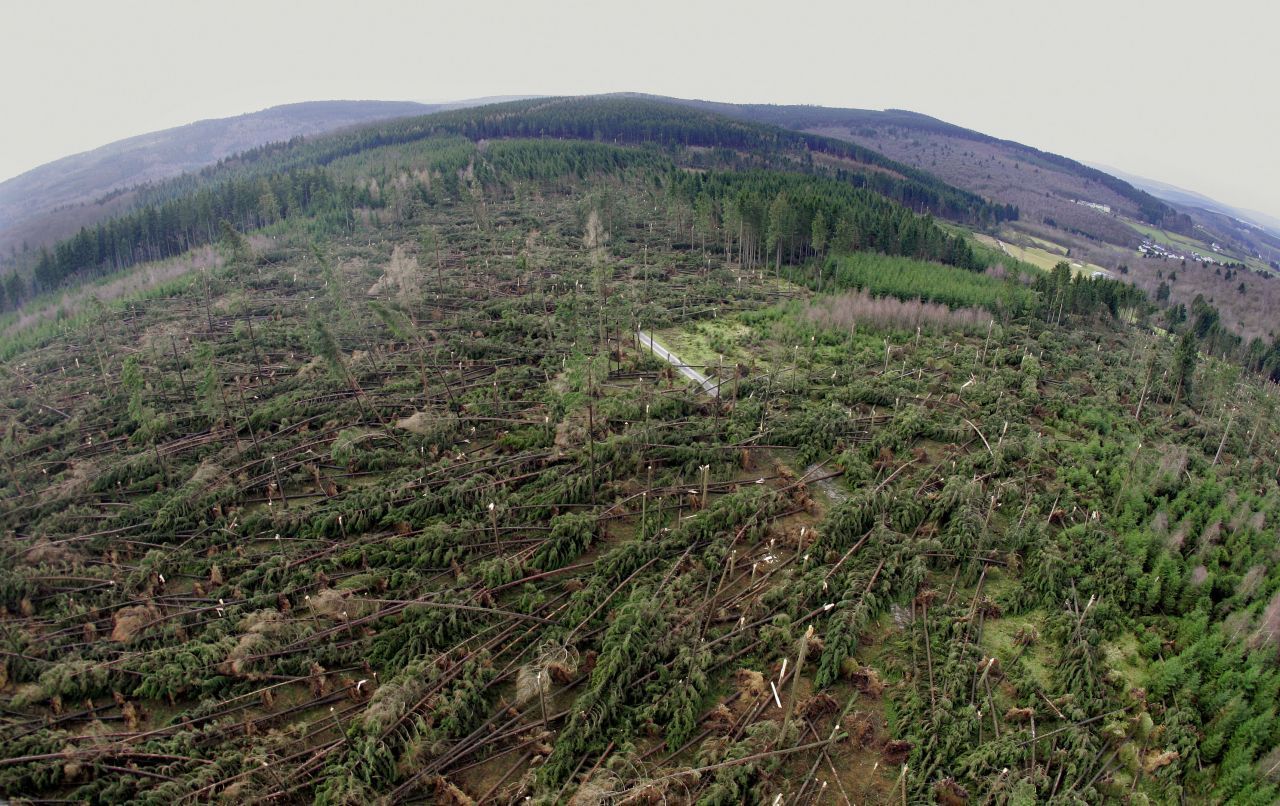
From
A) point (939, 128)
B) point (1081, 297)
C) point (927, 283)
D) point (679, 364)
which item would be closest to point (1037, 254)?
point (1081, 297)

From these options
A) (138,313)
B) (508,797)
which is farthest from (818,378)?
(138,313)

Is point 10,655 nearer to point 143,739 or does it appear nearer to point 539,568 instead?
point 143,739

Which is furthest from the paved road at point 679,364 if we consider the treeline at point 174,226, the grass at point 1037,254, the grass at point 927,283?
the grass at point 1037,254

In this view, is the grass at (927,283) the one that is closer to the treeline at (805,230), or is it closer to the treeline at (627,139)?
the treeline at (805,230)

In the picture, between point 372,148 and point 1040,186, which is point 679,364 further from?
point 1040,186

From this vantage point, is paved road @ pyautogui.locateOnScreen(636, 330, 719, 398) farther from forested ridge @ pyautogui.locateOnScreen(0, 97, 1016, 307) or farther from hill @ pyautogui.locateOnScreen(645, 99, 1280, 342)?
forested ridge @ pyautogui.locateOnScreen(0, 97, 1016, 307)

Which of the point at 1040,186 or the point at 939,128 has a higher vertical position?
the point at 939,128
